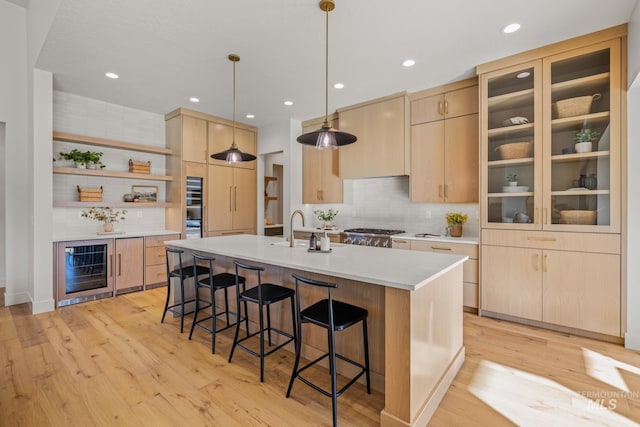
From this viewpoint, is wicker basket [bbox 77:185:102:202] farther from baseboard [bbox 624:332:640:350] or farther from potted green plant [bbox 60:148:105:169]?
baseboard [bbox 624:332:640:350]

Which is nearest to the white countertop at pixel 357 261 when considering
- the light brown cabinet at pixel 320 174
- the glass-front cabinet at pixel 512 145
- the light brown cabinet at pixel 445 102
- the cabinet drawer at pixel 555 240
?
the cabinet drawer at pixel 555 240

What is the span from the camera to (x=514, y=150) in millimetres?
3215

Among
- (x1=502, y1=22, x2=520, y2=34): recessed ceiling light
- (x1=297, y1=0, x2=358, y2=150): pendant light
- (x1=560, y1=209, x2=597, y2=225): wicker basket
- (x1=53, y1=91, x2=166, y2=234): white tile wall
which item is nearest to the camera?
(x1=297, y1=0, x2=358, y2=150): pendant light

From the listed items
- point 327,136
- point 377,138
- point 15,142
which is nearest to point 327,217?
point 377,138

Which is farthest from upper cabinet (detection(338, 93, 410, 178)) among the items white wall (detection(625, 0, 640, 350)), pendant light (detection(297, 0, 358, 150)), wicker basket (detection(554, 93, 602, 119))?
white wall (detection(625, 0, 640, 350))

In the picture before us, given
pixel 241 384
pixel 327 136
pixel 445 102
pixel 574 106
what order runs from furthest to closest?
pixel 445 102
pixel 574 106
pixel 327 136
pixel 241 384

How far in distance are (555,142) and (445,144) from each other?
1148 mm

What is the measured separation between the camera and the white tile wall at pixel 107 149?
4207 mm

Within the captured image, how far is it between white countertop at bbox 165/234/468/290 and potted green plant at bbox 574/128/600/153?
1769 millimetres

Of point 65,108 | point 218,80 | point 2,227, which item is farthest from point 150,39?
point 2,227

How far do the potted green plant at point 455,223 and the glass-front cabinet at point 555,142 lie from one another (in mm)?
481

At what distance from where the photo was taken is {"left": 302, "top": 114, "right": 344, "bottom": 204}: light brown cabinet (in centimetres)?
502

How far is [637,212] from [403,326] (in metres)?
2.53

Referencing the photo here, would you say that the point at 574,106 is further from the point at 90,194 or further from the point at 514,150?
the point at 90,194
